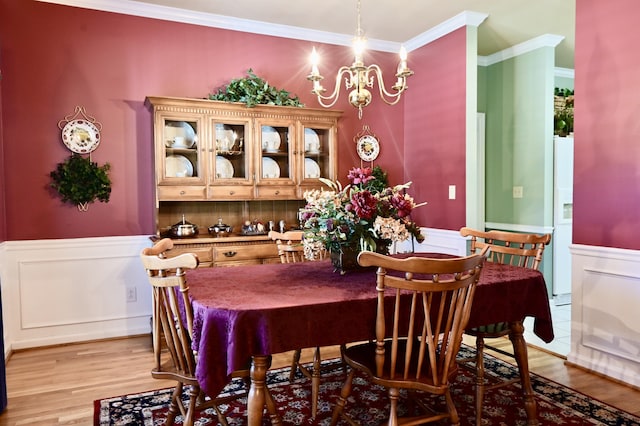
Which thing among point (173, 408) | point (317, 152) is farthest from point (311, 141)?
point (173, 408)

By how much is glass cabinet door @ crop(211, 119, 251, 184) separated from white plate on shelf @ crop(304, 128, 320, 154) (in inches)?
21.9

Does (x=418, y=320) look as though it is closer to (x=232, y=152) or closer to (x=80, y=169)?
(x=232, y=152)

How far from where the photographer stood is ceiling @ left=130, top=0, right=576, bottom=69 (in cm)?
381

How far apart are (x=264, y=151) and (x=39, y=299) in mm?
2143

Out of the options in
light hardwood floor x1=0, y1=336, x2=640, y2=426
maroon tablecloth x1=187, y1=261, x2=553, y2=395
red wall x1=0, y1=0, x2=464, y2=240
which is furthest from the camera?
red wall x1=0, y1=0, x2=464, y2=240

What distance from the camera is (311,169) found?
167 inches

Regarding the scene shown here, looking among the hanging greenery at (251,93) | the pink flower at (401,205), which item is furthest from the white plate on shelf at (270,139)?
the pink flower at (401,205)

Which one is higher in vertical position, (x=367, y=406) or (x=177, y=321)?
(x=177, y=321)

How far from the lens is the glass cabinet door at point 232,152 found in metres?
3.87

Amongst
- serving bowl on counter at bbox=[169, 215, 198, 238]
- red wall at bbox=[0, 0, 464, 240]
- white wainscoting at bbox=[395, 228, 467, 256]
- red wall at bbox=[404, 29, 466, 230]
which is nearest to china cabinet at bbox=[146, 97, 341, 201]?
serving bowl on counter at bbox=[169, 215, 198, 238]

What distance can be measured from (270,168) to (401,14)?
5.84 ft

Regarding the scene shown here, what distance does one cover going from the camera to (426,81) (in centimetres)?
466

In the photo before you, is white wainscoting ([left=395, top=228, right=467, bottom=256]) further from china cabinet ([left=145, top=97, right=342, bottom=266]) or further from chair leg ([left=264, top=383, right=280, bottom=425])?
chair leg ([left=264, top=383, right=280, bottom=425])

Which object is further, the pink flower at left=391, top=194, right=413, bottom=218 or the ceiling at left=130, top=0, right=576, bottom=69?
the ceiling at left=130, top=0, right=576, bottom=69
